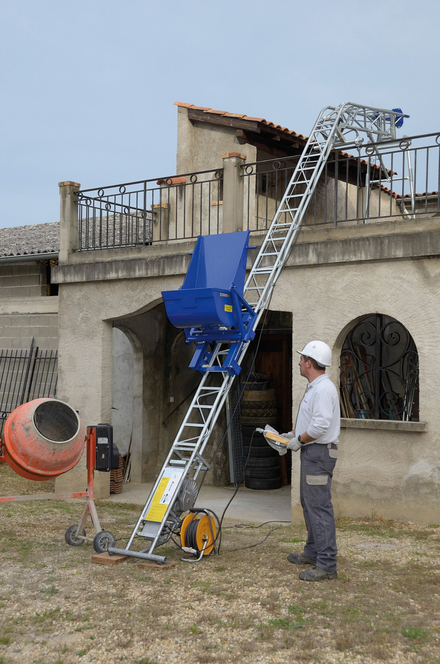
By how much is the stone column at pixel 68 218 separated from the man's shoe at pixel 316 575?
23.2 ft

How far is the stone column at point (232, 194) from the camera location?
9.75 m

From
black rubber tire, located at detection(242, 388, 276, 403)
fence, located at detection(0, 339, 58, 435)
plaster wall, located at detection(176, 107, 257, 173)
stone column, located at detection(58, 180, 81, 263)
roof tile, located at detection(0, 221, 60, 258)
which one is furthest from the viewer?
roof tile, located at detection(0, 221, 60, 258)

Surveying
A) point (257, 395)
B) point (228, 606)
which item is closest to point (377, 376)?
point (257, 395)

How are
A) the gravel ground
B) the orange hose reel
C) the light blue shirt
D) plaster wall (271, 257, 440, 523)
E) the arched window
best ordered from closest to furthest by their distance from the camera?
the gravel ground, the light blue shirt, the orange hose reel, plaster wall (271, 257, 440, 523), the arched window

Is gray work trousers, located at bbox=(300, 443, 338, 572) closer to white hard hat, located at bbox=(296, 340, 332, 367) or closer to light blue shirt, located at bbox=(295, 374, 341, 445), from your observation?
light blue shirt, located at bbox=(295, 374, 341, 445)

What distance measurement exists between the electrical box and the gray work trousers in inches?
85.2

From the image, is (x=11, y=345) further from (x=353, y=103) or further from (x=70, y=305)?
(x=353, y=103)

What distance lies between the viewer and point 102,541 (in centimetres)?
700

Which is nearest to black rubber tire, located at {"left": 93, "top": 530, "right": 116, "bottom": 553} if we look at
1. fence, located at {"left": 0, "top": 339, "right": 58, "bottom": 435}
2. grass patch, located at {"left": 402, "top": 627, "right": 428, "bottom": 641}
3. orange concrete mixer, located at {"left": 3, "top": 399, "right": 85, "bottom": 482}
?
orange concrete mixer, located at {"left": 3, "top": 399, "right": 85, "bottom": 482}

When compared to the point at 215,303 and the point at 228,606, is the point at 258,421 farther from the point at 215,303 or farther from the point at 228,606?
the point at 228,606

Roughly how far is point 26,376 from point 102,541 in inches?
338

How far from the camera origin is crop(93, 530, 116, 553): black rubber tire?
6.95 m

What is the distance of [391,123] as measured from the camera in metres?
12.3

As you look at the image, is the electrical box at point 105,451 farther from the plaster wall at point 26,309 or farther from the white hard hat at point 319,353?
the plaster wall at point 26,309
